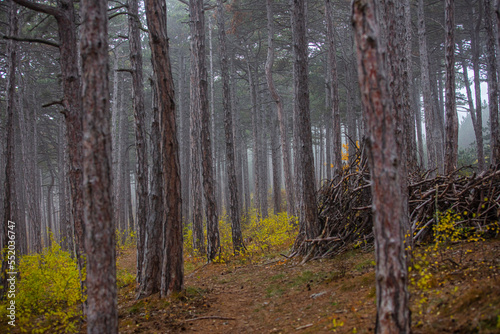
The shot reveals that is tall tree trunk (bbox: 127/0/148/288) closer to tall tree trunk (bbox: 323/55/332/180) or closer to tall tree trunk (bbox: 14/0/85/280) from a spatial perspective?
tall tree trunk (bbox: 14/0/85/280)

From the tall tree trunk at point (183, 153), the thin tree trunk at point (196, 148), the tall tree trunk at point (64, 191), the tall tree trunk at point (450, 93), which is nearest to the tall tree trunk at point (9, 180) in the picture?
the thin tree trunk at point (196, 148)

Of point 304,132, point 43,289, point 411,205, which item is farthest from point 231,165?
point 43,289

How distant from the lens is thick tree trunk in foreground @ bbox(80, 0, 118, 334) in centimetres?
373

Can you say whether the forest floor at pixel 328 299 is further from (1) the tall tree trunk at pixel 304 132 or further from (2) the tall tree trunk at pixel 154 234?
(1) the tall tree trunk at pixel 304 132

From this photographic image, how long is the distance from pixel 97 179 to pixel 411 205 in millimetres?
6211

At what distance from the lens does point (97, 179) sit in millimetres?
3754

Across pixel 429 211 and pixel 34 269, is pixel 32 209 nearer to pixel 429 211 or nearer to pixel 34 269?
pixel 34 269

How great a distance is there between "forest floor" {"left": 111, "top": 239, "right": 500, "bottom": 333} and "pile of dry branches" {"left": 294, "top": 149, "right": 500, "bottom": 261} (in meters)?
0.47

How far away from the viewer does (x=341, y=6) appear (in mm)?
17531

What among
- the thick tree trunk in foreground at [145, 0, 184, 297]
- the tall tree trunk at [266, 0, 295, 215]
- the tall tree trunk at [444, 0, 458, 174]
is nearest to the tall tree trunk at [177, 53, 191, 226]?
the tall tree trunk at [266, 0, 295, 215]

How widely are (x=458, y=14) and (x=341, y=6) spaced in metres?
6.45

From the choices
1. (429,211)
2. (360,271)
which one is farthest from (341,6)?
(360,271)

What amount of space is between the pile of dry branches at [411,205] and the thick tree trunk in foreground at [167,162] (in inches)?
133

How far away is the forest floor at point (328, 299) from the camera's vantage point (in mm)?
3463
